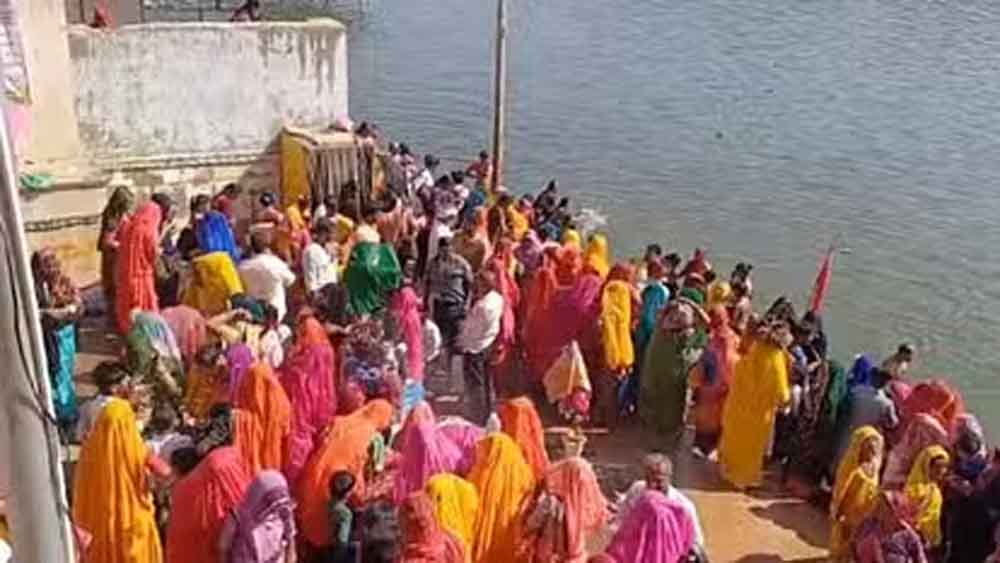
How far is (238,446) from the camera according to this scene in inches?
261

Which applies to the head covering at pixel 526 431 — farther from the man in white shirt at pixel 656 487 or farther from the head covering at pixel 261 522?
the head covering at pixel 261 522

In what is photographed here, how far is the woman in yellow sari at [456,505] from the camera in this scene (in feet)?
20.3

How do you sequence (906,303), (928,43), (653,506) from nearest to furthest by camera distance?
(653,506) < (906,303) < (928,43)

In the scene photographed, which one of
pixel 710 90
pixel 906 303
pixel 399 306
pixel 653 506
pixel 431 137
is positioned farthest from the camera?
pixel 710 90

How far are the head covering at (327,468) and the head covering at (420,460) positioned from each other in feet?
0.64

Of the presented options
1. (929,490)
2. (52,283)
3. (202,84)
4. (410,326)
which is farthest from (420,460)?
(202,84)

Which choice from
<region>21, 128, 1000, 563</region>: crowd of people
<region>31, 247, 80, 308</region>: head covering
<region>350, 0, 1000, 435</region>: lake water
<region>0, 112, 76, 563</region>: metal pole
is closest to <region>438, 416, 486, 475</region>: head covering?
<region>21, 128, 1000, 563</region>: crowd of people

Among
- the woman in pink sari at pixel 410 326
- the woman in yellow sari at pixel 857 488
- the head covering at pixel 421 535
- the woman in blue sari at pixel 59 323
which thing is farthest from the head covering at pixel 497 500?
the woman in blue sari at pixel 59 323

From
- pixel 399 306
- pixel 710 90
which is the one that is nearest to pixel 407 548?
pixel 399 306

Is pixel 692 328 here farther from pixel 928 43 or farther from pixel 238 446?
pixel 928 43

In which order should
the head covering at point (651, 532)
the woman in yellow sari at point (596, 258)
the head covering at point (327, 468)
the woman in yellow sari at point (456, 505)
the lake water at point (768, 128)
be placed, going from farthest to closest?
the lake water at point (768, 128) < the woman in yellow sari at point (596, 258) < the head covering at point (327, 468) < the head covering at point (651, 532) < the woman in yellow sari at point (456, 505)

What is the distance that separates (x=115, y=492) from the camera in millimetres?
6348

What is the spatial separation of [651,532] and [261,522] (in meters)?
1.77

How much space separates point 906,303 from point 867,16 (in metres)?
17.7
